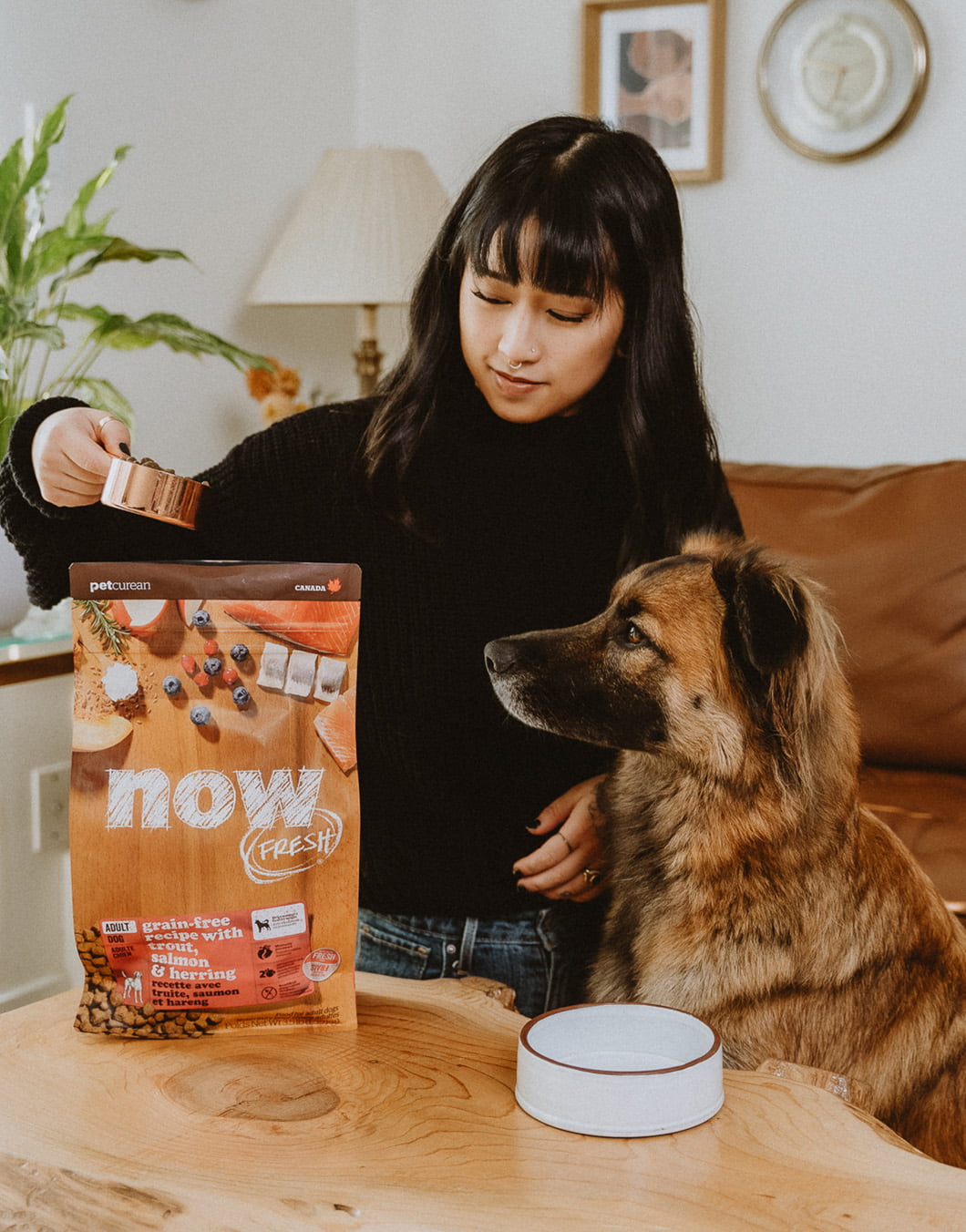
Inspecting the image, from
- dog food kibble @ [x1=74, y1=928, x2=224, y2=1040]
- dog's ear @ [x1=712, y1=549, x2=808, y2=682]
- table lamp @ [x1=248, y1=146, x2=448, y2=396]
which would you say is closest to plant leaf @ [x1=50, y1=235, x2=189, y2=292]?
table lamp @ [x1=248, y1=146, x2=448, y2=396]

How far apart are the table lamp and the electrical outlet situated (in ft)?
3.69

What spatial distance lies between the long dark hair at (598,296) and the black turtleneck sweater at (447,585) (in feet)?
0.12

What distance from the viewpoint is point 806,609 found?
3.45 ft

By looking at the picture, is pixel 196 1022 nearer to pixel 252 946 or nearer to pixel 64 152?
pixel 252 946

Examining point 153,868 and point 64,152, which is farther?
point 64,152

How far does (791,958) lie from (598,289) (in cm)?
61

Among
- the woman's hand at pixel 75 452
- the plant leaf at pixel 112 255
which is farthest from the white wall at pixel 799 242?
the woman's hand at pixel 75 452

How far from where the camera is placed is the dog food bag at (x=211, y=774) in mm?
795

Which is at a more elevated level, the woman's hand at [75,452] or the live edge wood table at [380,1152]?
the woman's hand at [75,452]

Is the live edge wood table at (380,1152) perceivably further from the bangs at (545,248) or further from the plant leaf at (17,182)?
the plant leaf at (17,182)

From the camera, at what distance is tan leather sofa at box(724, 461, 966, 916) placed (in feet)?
6.93

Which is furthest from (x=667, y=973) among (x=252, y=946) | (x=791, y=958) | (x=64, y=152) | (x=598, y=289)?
(x=64, y=152)

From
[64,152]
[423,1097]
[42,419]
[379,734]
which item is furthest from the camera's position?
[64,152]

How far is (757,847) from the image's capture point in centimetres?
107
